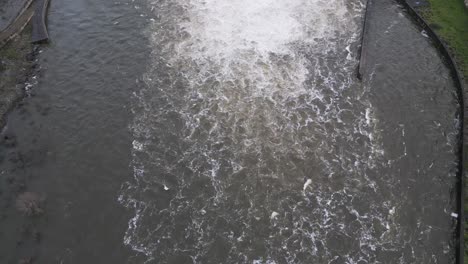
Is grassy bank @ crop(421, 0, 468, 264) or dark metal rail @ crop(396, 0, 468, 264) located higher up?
grassy bank @ crop(421, 0, 468, 264)

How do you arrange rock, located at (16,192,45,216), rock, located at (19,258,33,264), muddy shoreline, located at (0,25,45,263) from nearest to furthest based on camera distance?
rock, located at (19,258,33,264) < muddy shoreline, located at (0,25,45,263) < rock, located at (16,192,45,216)

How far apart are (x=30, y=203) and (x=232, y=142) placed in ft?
37.0

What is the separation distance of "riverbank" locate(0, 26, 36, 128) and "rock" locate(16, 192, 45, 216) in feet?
20.0

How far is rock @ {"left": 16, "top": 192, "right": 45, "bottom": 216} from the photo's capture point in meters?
19.5

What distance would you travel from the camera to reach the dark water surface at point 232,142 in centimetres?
1881

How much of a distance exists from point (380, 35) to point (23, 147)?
26.5 meters

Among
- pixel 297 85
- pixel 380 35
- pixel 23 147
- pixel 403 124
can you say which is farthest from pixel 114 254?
pixel 380 35

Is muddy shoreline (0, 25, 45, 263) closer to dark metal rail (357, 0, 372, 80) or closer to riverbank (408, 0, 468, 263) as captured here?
dark metal rail (357, 0, 372, 80)

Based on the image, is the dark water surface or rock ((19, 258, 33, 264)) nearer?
rock ((19, 258, 33, 264))

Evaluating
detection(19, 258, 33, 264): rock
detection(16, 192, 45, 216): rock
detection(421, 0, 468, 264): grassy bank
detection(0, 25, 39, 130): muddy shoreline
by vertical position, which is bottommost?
detection(19, 258, 33, 264): rock

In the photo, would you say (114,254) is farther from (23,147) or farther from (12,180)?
(23,147)

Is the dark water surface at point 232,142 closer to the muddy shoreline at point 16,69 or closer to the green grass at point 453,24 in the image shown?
the muddy shoreline at point 16,69

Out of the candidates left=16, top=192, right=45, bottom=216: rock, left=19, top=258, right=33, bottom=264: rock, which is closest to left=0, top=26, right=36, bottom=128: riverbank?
left=16, top=192, right=45, bottom=216: rock

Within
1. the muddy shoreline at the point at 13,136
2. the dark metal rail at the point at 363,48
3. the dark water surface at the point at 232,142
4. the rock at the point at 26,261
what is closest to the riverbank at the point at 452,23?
the dark water surface at the point at 232,142
